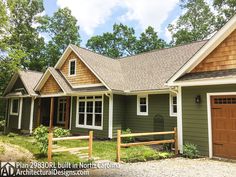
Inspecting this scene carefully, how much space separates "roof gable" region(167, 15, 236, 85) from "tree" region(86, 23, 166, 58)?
95.9 feet

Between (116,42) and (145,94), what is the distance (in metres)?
28.8

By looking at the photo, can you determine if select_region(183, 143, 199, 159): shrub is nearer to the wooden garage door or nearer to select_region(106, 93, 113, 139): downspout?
the wooden garage door

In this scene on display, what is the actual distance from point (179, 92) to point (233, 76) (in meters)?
2.35

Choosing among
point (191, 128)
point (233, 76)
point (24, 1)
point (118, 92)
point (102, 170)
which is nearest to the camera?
point (102, 170)

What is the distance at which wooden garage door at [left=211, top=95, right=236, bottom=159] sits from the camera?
8289 millimetres

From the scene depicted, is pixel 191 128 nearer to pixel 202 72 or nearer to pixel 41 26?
pixel 202 72

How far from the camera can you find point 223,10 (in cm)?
2995

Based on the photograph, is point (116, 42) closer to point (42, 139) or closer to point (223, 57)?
point (223, 57)

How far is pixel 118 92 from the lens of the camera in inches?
517

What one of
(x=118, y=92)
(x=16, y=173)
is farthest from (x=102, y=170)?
(x=118, y=92)

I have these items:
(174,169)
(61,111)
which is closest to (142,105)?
(174,169)

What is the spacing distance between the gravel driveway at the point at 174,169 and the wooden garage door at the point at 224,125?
25.5 inches

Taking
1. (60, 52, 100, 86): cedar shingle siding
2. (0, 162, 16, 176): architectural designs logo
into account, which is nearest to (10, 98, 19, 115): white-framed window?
(60, 52, 100, 86): cedar shingle siding

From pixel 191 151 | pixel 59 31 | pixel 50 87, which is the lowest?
pixel 191 151
